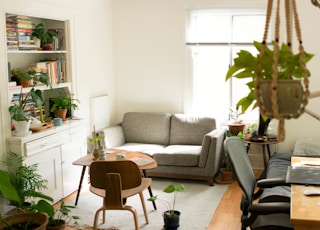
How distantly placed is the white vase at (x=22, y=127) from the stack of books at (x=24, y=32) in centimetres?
84

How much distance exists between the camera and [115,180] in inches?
154

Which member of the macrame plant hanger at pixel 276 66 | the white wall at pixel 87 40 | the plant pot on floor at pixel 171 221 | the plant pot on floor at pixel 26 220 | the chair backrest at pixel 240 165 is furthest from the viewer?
the white wall at pixel 87 40

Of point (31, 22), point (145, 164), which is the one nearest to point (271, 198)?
point (145, 164)

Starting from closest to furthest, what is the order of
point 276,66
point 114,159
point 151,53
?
point 276,66 < point 114,159 < point 151,53

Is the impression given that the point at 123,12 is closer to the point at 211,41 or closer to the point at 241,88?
the point at 211,41

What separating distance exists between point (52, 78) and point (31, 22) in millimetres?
668

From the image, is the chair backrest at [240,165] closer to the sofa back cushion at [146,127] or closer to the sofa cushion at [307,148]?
the sofa cushion at [307,148]

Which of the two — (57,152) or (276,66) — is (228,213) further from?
(276,66)

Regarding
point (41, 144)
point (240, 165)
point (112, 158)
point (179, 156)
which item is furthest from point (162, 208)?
point (240, 165)

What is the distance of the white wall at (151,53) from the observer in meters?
6.56

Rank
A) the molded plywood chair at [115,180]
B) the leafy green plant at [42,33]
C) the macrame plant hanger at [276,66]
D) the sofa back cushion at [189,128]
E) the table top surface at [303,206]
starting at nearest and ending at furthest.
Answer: the macrame plant hanger at [276,66]
the table top surface at [303,206]
the molded plywood chair at [115,180]
the leafy green plant at [42,33]
the sofa back cushion at [189,128]

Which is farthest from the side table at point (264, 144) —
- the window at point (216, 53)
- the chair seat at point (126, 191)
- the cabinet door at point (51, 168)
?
the cabinet door at point (51, 168)

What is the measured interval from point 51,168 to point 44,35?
1.49m

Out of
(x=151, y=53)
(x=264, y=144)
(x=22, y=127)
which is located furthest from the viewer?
(x=151, y=53)
